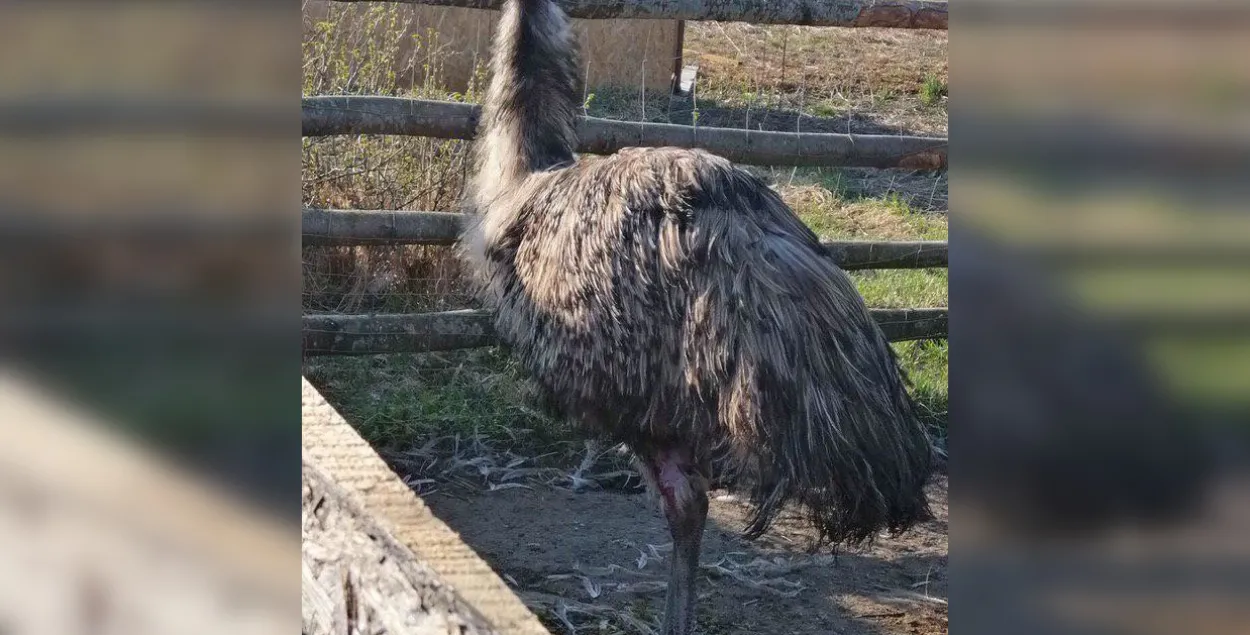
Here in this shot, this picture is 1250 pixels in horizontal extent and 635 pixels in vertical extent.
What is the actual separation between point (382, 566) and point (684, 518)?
1.75m

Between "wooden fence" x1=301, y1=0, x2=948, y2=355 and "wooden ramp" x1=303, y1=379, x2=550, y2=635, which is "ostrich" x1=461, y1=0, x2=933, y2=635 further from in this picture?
"wooden fence" x1=301, y1=0, x2=948, y2=355

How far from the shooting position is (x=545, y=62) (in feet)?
12.7

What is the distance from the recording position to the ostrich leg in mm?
3465

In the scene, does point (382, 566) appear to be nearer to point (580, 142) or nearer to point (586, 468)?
point (586, 468)

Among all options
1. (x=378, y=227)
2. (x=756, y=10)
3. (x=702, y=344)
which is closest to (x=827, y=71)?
(x=756, y=10)

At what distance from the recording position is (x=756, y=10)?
183 inches

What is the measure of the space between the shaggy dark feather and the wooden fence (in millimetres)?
1362

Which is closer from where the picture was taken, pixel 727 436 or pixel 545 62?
pixel 727 436
